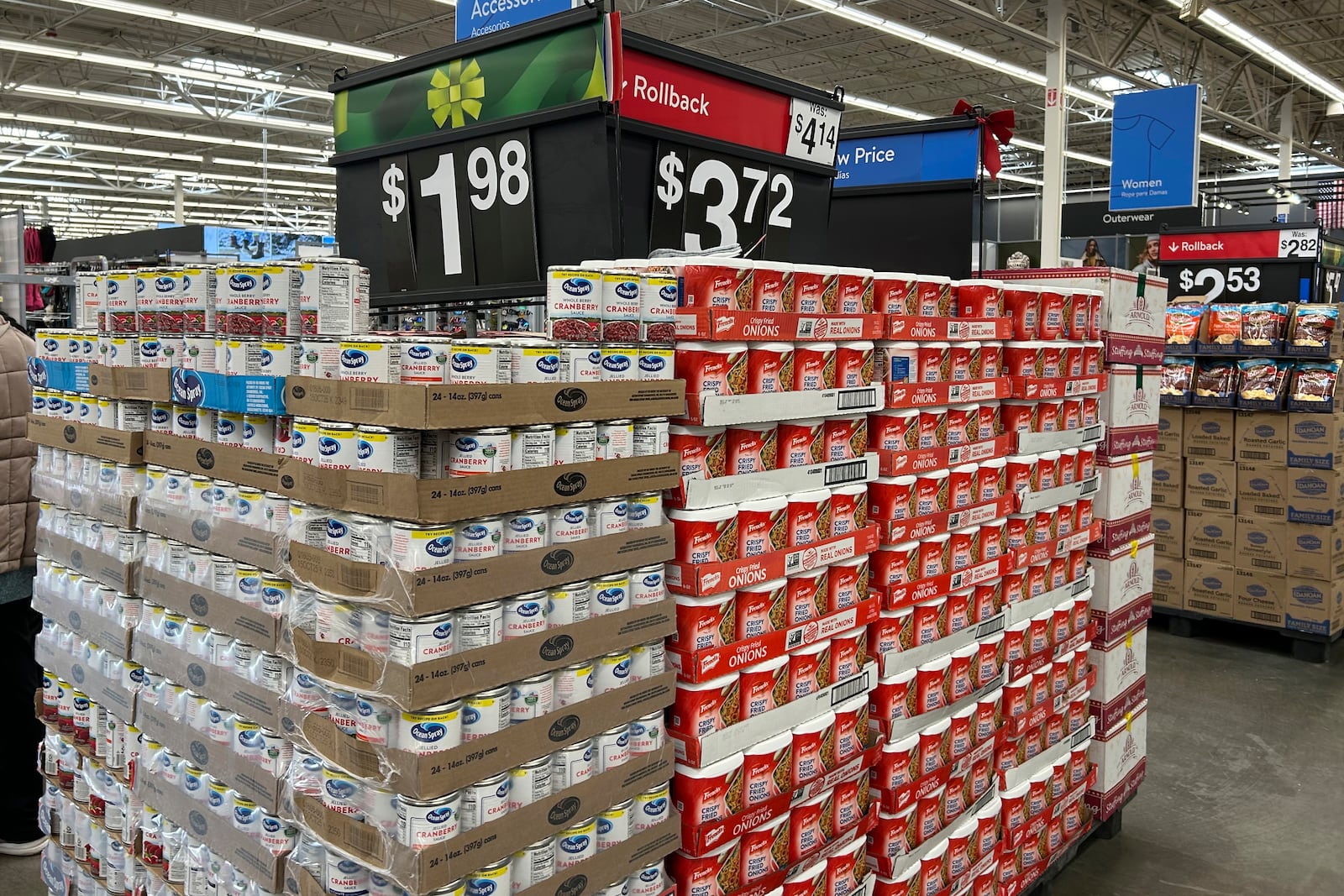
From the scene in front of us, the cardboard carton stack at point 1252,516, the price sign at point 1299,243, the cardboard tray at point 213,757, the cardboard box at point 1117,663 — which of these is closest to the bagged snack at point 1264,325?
the cardboard carton stack at point 1252,516

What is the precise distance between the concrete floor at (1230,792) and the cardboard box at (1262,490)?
0.94m

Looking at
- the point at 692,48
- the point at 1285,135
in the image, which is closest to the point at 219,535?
the point at 692,48

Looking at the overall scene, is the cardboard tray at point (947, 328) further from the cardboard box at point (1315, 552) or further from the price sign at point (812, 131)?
the cardboard box at point (1315, 552)

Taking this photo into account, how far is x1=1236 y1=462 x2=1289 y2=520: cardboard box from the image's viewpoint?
6.75m

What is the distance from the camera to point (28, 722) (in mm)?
3969

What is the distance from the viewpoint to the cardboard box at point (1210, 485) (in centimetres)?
693

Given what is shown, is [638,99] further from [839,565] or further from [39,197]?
[39,197]

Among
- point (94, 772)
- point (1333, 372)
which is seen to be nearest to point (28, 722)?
point (94, 772)

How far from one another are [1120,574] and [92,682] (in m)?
3.55

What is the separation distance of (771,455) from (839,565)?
39 cm

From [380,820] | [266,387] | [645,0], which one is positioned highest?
[645,0]

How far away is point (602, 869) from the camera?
210 centimetres

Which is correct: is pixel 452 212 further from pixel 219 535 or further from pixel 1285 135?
pixel 1285 135

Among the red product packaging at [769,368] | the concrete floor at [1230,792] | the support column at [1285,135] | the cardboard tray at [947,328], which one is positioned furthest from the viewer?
the support column at [1285,135]
